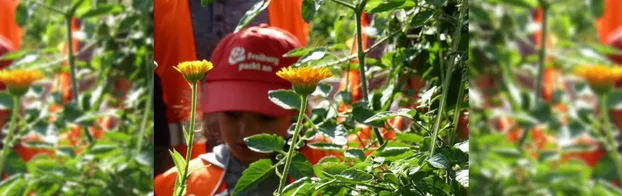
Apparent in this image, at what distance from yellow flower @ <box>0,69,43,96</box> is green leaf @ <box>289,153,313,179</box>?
17.2 inches

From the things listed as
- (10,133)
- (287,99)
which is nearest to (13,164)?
(10,133)

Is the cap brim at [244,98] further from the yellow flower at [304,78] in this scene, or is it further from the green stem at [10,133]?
the green stem at [10,133]

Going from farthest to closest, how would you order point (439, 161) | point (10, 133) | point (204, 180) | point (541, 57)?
point (204, 180) → point (439, 161) → point (10, 133) → point (541, 57)

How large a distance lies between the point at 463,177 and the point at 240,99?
1.08 feet

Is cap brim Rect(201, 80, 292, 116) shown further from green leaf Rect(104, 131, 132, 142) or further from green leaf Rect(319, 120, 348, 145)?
green leaf Rect(104, 131, 132, 142)

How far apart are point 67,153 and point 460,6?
49 cm

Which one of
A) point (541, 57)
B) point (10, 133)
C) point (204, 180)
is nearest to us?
point (541, 57)

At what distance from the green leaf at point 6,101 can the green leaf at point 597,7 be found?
1.23ft

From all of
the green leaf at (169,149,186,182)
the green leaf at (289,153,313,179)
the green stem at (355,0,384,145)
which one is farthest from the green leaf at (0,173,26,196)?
the green stem at (355,0,384,145)

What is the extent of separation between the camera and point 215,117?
39.3 inches

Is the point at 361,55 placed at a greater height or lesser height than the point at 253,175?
greater

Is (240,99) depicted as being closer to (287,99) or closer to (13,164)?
(287,99)

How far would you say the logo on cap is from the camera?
1.00 metres

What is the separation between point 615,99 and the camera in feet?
1.49
